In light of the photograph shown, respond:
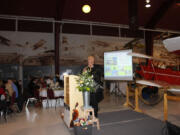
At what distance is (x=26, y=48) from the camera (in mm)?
8430

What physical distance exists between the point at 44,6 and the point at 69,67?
12.9ft

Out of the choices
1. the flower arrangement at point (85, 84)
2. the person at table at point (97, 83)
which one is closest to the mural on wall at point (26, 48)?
the person at table at point (97, 83)

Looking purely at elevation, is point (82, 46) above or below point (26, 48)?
above

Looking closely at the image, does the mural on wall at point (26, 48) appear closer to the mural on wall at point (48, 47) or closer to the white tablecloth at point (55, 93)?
the mural on wall at point (48, 47)

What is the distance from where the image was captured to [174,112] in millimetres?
4129

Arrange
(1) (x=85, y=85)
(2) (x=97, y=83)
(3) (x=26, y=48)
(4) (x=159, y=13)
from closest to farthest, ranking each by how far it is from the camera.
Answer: (1) (x=85, y=85) < (2) (x=97, y=83) < (3) (x=26, y=48) < (4) (x=159, y=13)

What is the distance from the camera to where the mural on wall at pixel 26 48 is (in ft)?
26.3

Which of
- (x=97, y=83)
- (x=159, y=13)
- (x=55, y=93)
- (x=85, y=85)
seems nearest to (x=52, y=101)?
(x=55, y=93)

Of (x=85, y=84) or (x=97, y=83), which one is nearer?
(x=85, y=84)

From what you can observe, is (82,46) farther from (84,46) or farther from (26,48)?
(26,48)

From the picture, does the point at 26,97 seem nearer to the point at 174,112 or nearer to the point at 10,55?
the point at 10,55

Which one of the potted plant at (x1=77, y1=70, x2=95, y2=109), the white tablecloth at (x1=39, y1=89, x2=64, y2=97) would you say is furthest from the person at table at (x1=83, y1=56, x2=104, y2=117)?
the white tablecloth at (x1=39, y1=89, x2=64, y2=97)

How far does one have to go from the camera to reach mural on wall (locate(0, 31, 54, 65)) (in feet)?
26.3

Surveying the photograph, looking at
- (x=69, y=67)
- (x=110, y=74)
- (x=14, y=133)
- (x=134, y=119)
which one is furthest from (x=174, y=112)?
(x=69, y=67)
